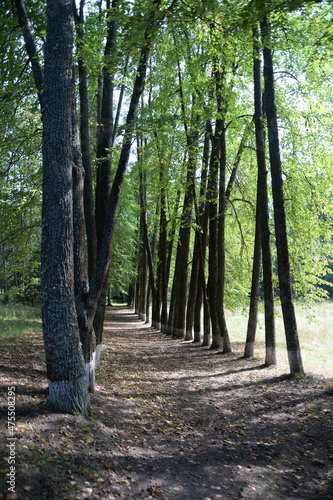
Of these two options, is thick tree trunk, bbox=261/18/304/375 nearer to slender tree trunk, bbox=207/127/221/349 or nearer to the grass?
the grass

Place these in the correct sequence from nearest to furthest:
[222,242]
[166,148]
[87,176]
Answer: [87,176] → [222,242] → [166,148]

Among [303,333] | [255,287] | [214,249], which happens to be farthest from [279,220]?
[303,333]

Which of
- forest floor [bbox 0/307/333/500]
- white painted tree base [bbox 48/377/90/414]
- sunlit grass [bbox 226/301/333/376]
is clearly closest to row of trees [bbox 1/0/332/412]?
white painted tree base [bbox 48/377/90/414]

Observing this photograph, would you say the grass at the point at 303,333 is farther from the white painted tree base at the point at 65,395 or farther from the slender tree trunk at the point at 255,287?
the white painted tree base at the point at 65,395

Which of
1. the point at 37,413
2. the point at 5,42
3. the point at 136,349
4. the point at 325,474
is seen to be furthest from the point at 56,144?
the point at 136,349

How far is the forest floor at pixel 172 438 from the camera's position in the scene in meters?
4.16

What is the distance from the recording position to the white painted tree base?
5344 mm

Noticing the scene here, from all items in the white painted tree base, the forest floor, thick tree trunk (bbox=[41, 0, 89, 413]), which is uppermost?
thick tree trunk (bbox=[41, 0, 89, 413])

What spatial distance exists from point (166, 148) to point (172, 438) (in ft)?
39.1

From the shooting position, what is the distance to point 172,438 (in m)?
5.89

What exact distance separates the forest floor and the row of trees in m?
0.71

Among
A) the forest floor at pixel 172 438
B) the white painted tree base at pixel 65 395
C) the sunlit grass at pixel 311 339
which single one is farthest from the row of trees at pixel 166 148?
the sunlit grass at pixel 311 339

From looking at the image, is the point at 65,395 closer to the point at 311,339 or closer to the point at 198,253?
the point at 198,253

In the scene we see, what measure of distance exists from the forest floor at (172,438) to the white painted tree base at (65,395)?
164 mm
